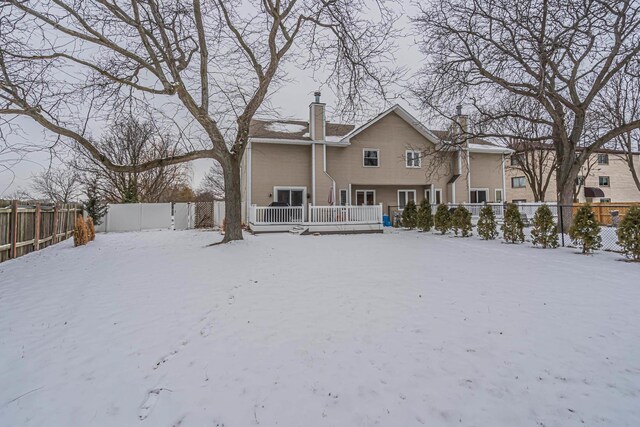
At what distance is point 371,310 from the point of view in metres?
4.35

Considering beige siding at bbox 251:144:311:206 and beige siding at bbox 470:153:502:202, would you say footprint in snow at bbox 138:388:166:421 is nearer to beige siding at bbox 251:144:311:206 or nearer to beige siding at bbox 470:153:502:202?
beige siding at bbox 251:144:311:206

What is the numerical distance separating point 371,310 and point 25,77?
33.0ft

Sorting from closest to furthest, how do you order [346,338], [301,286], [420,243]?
1. [346,338]
2. [301,286]
3. [420,243]

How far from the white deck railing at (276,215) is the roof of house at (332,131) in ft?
12.6

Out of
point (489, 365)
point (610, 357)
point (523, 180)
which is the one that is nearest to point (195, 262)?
point (489, 365)

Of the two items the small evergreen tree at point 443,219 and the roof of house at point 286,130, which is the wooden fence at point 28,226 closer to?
the roof of house at point 286,130

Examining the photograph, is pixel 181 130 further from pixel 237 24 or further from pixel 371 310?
pixel 371 310

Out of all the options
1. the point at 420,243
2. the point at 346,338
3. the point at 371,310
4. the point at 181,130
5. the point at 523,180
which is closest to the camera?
the point at 346,338

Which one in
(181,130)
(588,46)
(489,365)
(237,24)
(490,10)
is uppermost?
(490,10)

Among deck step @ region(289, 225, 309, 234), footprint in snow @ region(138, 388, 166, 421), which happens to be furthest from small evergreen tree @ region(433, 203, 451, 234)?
footprint in snow @ region(138, 388, 166, 421)

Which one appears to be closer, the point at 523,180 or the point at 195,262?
the point at 195,262

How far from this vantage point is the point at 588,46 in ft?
33.7

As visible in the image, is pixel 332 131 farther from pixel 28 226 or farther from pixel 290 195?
pixel 28 226

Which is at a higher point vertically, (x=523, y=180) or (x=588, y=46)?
(x=588, y=46)
